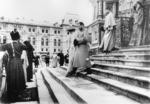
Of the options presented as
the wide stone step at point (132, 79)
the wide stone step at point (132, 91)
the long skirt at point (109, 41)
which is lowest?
the wide stone step at point (132, 91)

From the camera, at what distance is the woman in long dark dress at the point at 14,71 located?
357 cm

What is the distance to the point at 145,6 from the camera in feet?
21.7

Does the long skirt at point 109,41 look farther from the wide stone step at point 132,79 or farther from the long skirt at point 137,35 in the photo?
the wide stone step at point 132,79

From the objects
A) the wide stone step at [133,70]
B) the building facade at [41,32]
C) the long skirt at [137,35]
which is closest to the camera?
the wide stone step at [133,70]

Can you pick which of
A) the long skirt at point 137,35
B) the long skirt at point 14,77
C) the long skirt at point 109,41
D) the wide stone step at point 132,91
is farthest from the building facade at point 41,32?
the wide stone step at point 132,91

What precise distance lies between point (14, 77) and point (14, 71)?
5.4 inches

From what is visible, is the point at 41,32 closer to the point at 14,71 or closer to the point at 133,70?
the point at 14,71

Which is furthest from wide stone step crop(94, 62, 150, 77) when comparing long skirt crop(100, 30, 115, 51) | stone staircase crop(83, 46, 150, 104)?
long skirt crop(100, 30, 115, 51)

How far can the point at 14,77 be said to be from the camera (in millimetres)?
3574

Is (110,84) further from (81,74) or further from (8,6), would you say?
(8,6)

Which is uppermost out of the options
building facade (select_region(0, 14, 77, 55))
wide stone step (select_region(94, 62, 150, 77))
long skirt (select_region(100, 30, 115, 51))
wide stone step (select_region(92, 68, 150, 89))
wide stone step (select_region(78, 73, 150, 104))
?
building facade (select_region(0, 14, 77, 55))

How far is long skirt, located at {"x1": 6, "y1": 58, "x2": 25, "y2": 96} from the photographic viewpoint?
356cm

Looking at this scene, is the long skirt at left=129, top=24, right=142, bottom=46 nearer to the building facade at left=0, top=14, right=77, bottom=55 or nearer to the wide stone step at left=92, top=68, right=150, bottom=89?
the building facade at left=0, top=14, right=77, bottom=55

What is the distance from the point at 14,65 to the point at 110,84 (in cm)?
221
